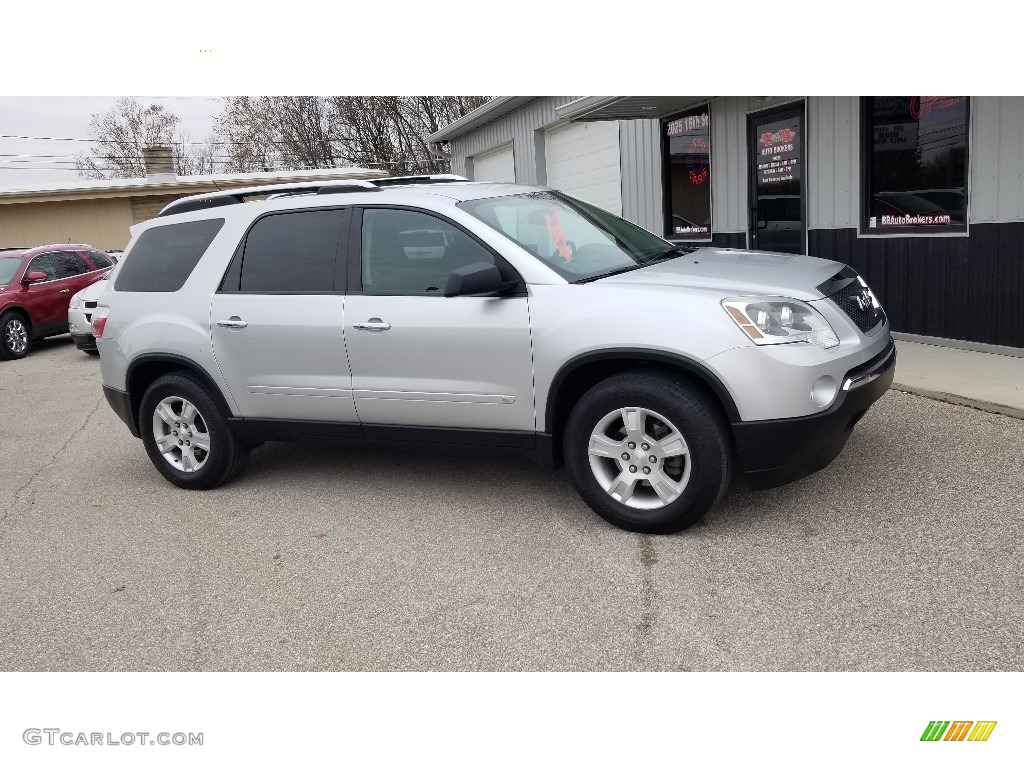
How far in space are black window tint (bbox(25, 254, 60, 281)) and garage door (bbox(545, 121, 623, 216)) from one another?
851 cm

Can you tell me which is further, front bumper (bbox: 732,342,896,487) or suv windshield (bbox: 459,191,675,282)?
suv windshield (bbox: 459,191,675,282)

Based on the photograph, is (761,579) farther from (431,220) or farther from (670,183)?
(670,183)

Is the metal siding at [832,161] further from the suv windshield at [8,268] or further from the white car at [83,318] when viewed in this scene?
the suv windshield at [8,268]

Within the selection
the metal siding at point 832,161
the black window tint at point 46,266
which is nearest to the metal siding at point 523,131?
the metal siding at point 832,161

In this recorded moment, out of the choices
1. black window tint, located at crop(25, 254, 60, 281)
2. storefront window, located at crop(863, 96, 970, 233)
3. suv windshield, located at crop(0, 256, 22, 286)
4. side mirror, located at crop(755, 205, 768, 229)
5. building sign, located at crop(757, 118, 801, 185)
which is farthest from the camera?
black window tint, located at crop(25, 254, 60, 281)

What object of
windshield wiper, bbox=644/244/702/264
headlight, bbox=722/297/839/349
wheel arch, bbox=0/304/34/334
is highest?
windshield wiper, bbox=644/244/702/264

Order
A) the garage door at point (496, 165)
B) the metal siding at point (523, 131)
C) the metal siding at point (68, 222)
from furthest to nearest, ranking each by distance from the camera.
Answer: the metal siding at point (68, 222), the garage door at point (496, 165), the metal siding at point (523, 131)

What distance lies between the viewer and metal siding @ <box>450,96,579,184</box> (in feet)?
52.2

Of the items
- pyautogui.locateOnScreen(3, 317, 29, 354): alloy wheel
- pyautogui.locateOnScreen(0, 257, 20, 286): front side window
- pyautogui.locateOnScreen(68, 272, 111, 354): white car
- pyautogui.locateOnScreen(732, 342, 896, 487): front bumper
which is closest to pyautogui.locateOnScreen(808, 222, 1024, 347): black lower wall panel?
pyautogui.locateOnScreen(732, 342, 896, 487): front bumper

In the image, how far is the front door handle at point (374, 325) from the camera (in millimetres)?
4969

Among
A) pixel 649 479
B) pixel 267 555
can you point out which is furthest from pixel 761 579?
pixel 267 555

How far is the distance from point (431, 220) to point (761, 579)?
253cm

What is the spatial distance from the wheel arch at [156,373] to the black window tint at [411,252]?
1.29 m

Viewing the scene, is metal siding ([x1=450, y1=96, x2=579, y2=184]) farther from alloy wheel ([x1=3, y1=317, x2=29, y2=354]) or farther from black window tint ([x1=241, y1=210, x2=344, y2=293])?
black window tint ([x1=241, y1=210, x2=344, y2=293])
